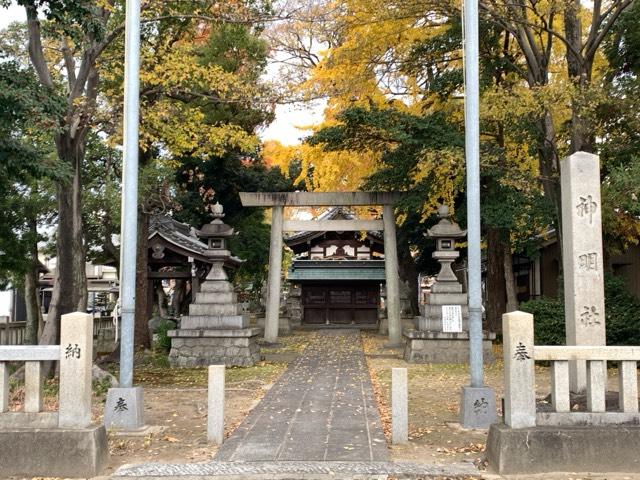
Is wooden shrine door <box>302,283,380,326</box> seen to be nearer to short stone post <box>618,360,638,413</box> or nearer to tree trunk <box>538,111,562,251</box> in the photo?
tree trunk <box>538,111,562,251</box>

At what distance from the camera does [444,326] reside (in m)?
16.0

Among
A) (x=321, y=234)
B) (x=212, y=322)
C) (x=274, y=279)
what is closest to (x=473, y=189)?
(x=212, y=322)

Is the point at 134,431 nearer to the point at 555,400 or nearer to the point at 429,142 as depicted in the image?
the point at 555,400

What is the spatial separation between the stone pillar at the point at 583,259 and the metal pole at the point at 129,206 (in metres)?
5.84

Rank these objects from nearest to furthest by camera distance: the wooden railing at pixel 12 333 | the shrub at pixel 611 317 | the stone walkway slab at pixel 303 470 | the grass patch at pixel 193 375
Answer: the stone walkway slab at pixel 303 470 → the grass patch at pixel 193 375 → the shrub at pixel 611 317 → the wooden railing at pixel 12 333

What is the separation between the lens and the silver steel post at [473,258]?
8.20 metres

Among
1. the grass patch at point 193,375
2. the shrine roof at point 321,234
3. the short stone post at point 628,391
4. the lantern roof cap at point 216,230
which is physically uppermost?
the shrine roof at point 321,234

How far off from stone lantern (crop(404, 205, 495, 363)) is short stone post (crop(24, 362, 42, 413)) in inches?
447

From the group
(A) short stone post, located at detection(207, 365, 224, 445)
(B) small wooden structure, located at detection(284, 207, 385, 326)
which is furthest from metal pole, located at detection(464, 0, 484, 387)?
(B) small wooden structure, located at detection(284, 207, 385, 326)

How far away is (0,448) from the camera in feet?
20.2

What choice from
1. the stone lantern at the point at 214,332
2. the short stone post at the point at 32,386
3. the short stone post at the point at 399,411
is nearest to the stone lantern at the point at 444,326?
the stone lantern at the point at 214,332

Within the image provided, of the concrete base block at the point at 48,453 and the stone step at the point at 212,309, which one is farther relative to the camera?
the stone step at the point at 212,309

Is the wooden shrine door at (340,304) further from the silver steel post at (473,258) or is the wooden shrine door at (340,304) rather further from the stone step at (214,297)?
the silver steel post at (473,258)

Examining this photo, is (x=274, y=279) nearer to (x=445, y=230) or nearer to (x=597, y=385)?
(x=445, y=230)
